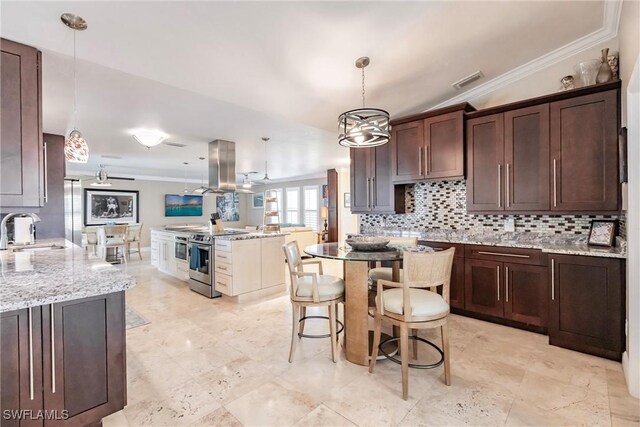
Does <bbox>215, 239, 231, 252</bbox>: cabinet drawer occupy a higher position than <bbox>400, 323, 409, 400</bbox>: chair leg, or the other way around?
<bbox>215, 239, 231, 252</bbox>: cabinet drawer

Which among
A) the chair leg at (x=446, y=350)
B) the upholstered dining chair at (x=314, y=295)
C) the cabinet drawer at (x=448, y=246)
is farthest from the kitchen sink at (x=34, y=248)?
the cabinet drawer at (x=448, y=246)

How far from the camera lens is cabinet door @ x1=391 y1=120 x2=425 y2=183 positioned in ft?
12.0

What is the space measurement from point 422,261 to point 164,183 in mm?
10008

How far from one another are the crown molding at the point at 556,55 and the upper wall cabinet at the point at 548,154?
544 millimetres

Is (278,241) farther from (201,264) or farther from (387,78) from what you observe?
(387,78)

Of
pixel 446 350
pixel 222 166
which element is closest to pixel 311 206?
pixel 222 166

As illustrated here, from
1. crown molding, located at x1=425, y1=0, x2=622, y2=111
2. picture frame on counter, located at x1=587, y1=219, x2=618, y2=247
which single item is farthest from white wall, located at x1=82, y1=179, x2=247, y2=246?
picture frame on counter, located at x1=587, y1=219, x2=618, y2=247

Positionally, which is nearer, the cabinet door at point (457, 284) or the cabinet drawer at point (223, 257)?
the cabinet door at point (457, 284)

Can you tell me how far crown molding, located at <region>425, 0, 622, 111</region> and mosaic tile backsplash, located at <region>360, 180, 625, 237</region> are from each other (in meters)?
1.17

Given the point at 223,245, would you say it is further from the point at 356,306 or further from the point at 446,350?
the point at 446,350

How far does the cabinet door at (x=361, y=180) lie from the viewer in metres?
4.20

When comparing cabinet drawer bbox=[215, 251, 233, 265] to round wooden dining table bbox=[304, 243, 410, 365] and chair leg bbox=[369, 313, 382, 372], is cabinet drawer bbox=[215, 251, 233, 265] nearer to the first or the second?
round wooden dining table bbox=[304, 243, 410, 365]

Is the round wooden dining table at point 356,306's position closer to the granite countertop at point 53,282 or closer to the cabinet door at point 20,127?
the granite countertop at point 53,282

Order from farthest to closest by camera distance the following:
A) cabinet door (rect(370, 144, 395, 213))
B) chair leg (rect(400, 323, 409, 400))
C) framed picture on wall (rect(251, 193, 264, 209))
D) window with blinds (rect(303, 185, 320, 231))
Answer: framed picture on wall (rect(251, 193, 264, 209)) → window with blinds (rect(303, 185, 320, 231)) → cabinet door (rect(370, 144, 395, 213)) → chair leg (rect(400, 323, 409, 400))
